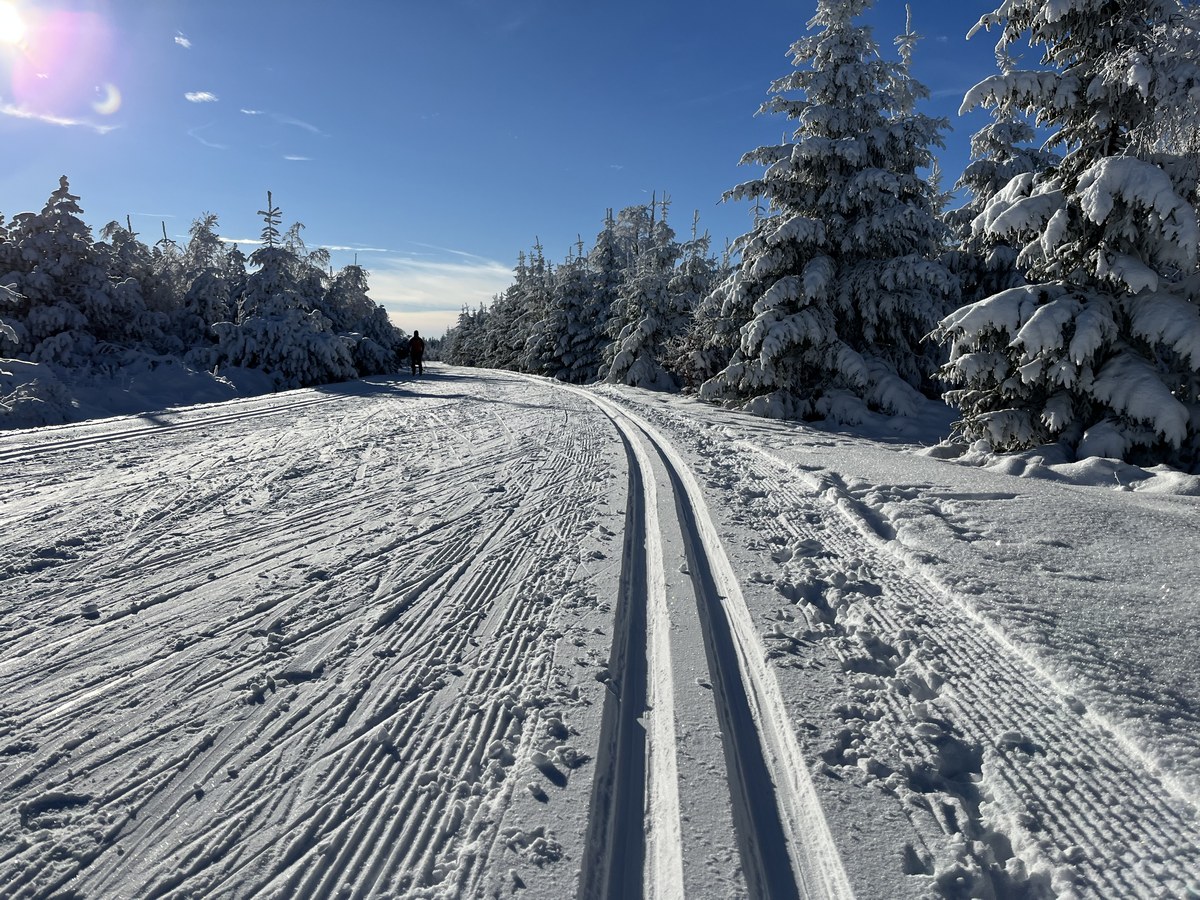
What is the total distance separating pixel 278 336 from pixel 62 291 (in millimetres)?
6109

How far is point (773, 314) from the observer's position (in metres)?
12.5

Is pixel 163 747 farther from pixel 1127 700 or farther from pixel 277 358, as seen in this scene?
pixel 277 358

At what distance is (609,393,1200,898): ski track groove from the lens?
198 centimetres

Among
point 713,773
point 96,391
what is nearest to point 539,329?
point 96,391

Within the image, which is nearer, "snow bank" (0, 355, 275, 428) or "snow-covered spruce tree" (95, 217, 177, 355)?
"snow bank" (0, 355, 275, 428)

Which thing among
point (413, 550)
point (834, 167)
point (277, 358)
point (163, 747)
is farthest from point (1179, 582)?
point (277, 358)

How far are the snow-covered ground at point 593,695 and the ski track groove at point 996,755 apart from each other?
0.6 inches

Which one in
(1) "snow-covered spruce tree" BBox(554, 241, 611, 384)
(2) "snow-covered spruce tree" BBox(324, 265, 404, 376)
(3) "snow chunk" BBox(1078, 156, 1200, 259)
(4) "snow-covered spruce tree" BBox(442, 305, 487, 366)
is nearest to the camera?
(3) "snow chunk" BBox(1078, 156, 1200, 259)

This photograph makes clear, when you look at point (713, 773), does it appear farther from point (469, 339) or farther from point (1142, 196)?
point (469, 339)

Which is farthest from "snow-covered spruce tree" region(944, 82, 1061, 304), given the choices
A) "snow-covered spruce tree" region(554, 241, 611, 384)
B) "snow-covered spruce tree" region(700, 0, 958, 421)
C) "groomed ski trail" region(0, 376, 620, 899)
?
"snow-covered spruce tree" region(554, 241, 611, 384)

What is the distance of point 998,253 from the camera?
579 inches

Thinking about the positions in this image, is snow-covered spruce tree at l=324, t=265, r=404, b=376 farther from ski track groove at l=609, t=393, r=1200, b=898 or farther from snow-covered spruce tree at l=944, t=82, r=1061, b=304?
ski track groove at l=609, t=393, r=1200, b=898

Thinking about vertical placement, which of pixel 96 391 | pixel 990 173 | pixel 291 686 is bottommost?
pixel 291 686

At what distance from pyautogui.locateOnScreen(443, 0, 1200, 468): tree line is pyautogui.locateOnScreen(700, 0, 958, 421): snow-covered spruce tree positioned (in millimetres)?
46
